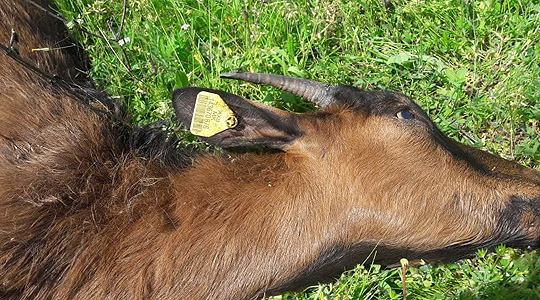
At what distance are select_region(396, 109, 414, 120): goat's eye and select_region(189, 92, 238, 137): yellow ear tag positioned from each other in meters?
0.98

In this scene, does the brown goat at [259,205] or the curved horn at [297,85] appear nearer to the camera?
the brown goat at [259,205]

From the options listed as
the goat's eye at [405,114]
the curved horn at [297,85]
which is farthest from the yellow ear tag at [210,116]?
the goat's eye at [405,114]

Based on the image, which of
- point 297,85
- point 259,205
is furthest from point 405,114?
point 259,205

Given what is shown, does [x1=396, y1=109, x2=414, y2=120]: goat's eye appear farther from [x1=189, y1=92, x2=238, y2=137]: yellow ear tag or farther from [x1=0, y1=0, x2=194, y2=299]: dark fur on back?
[x1=0, y1=0, x2=194, y2=299]: dark fur on back

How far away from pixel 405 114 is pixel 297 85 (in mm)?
684

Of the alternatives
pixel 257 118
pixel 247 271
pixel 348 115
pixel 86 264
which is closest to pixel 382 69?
pixel 348 115

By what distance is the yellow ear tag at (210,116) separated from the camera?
390 cm

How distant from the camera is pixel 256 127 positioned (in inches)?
155

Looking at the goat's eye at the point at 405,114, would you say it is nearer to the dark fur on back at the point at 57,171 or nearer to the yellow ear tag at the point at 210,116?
the yellow ear tag at the point at 210,116

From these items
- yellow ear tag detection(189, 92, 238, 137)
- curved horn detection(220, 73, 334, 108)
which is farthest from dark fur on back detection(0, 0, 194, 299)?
curved horn detection(220, 73, 334, 108)

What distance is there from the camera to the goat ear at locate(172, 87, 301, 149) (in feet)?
12.8

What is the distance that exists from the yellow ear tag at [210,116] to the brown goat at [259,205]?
46 mm

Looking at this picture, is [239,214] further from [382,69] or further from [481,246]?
[382,69]

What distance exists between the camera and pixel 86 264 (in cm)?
378
